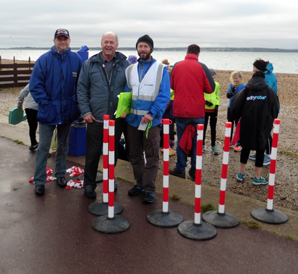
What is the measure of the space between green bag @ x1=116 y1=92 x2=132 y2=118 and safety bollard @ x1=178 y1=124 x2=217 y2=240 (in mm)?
1132

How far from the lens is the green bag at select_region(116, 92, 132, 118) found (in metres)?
4.29

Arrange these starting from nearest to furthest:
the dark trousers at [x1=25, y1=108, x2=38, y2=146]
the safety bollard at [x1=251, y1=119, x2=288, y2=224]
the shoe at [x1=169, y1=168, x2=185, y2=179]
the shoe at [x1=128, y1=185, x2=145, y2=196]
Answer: the safety bollard at [x1=251, y1=119, x2=288, y2=224]
the shoe at [x1=128, y1=185, x2=145, y2=196]
the shoe at [x1=169, y1=168, x2=185, y2=179]
the dark trousers at [x1=25, y1=108, x2=38, y2=146]

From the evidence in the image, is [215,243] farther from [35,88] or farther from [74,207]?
[35,88]

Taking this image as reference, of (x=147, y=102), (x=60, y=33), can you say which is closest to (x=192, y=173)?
(x=147, y=102)

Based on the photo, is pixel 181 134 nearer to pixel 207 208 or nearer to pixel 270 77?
pixel 207 208

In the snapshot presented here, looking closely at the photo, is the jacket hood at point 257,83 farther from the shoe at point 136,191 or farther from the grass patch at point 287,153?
the grass patch at point 287,153

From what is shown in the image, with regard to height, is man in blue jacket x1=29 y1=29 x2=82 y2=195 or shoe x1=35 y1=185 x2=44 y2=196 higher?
man in blue jacket x1=29 y1=29 x2=82 y2=195

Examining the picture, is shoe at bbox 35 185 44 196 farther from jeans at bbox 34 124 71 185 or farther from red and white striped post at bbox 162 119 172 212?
red and white striped post at bbox 162 119 172 212

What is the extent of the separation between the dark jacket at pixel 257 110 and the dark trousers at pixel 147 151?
1.69m

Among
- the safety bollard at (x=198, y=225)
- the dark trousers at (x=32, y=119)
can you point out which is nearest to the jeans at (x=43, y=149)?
the dark trousers at (x=32, y=119)

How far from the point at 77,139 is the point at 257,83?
3.39m

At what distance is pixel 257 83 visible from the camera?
5.30m

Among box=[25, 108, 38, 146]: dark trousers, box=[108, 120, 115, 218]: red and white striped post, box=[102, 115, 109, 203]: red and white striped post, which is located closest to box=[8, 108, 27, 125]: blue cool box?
box=[25, 108, 38, 146]: dark trousers

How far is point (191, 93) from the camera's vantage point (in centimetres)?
554
